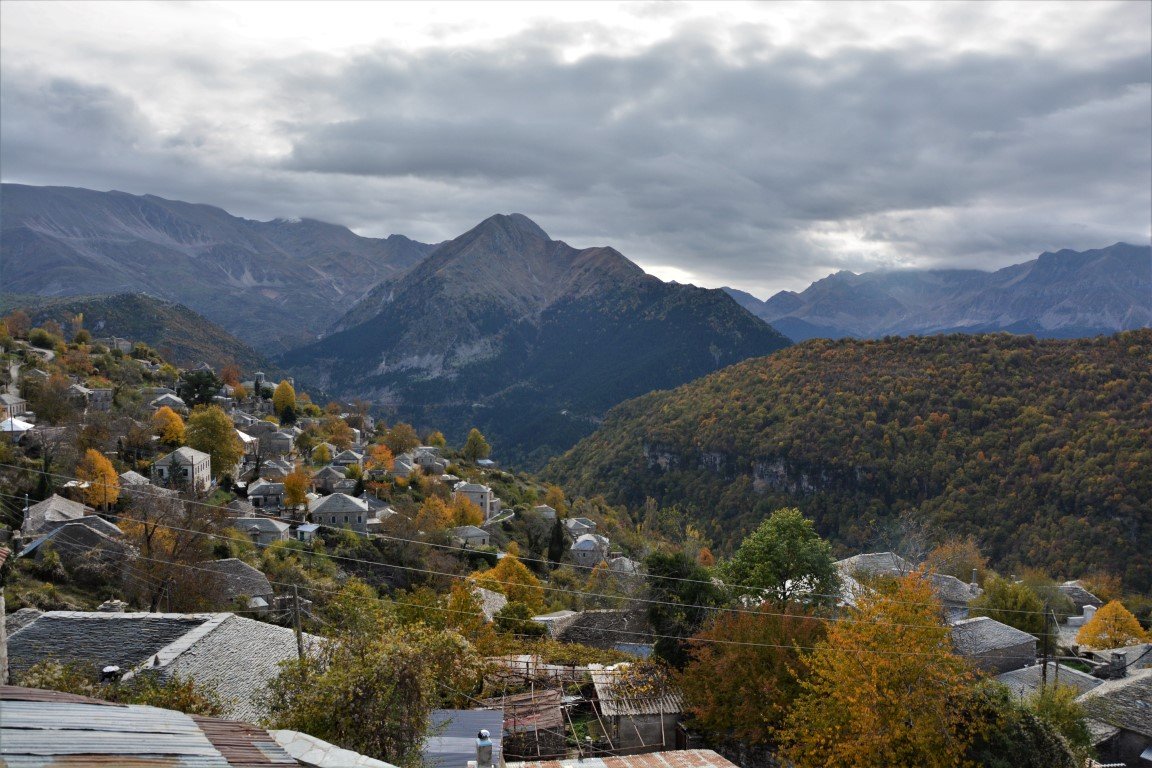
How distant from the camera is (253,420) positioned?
7300 centimetres

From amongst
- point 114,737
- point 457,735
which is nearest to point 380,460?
point 457,735

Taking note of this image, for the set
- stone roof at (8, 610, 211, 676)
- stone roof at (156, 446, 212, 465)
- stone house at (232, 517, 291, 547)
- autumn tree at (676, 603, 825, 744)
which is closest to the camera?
stone roof at (8, 610, 211, 676)

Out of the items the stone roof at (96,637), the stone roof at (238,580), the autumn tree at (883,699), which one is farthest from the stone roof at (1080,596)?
the stone roof at (96,637)

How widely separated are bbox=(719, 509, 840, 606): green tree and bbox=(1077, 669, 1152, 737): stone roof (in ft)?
27.8

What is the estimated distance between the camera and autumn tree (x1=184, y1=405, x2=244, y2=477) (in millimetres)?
55812

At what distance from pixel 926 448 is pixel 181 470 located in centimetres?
7427

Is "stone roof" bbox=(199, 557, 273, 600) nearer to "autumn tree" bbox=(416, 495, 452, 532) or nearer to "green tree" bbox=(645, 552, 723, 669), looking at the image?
"green tree" bbox=(645, 552, 723, 669)

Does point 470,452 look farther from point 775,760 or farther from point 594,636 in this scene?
point 775,760

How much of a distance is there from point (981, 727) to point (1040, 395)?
7909cm

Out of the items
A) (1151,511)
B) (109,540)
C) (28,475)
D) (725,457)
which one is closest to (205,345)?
(725,457)

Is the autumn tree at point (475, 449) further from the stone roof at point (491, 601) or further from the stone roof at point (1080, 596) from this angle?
the stone roof at point (1080, 596)

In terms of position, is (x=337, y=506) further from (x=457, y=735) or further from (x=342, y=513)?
(x=457, y=735)

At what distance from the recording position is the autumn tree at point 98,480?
3950 centimetres

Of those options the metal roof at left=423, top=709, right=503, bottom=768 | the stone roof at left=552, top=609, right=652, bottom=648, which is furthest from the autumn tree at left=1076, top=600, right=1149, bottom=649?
the metal roof at left=423, top=709, right=503, bottom=768
